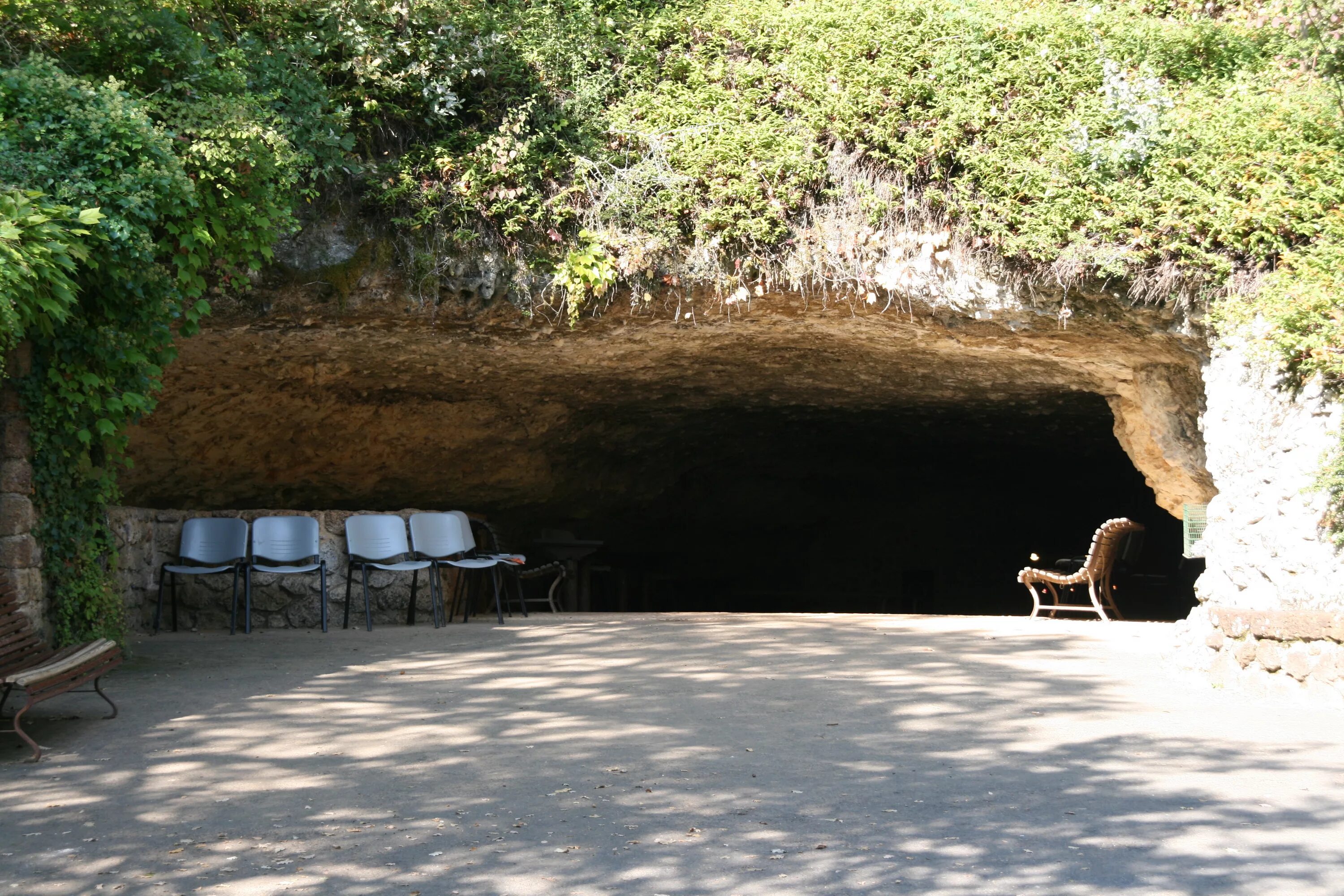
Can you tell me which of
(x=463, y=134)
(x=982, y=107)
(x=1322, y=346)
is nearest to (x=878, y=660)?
(x=1322, y=346)

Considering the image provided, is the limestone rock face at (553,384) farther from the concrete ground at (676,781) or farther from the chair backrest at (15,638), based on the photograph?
the chair backrest at (15,638)

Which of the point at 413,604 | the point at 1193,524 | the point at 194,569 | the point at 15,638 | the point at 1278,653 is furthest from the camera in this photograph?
the point at 413,604

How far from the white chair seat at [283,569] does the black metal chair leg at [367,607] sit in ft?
1.13

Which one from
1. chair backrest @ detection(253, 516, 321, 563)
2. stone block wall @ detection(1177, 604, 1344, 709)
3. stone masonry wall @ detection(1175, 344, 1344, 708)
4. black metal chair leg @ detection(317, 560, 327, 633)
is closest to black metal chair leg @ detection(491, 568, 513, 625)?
black metal chair leg @ detection(317, 560, 327, 633)

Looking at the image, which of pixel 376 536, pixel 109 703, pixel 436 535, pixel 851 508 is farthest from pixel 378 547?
pixel 851 508

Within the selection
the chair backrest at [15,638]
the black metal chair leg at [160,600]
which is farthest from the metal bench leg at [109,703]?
the black metal chair leg at [160,600]

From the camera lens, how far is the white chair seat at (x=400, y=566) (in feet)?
25.8

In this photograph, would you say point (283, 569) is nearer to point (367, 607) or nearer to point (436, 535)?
point (367, 607)

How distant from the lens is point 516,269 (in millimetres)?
7586

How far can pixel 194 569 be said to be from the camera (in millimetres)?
7461

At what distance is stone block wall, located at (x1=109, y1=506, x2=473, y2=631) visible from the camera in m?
7.63

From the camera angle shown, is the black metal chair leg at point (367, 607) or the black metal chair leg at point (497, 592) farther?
the black metal chair leg at point (497, 592)

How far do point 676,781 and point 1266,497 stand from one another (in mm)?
3817

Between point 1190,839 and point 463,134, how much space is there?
21.1 ft
